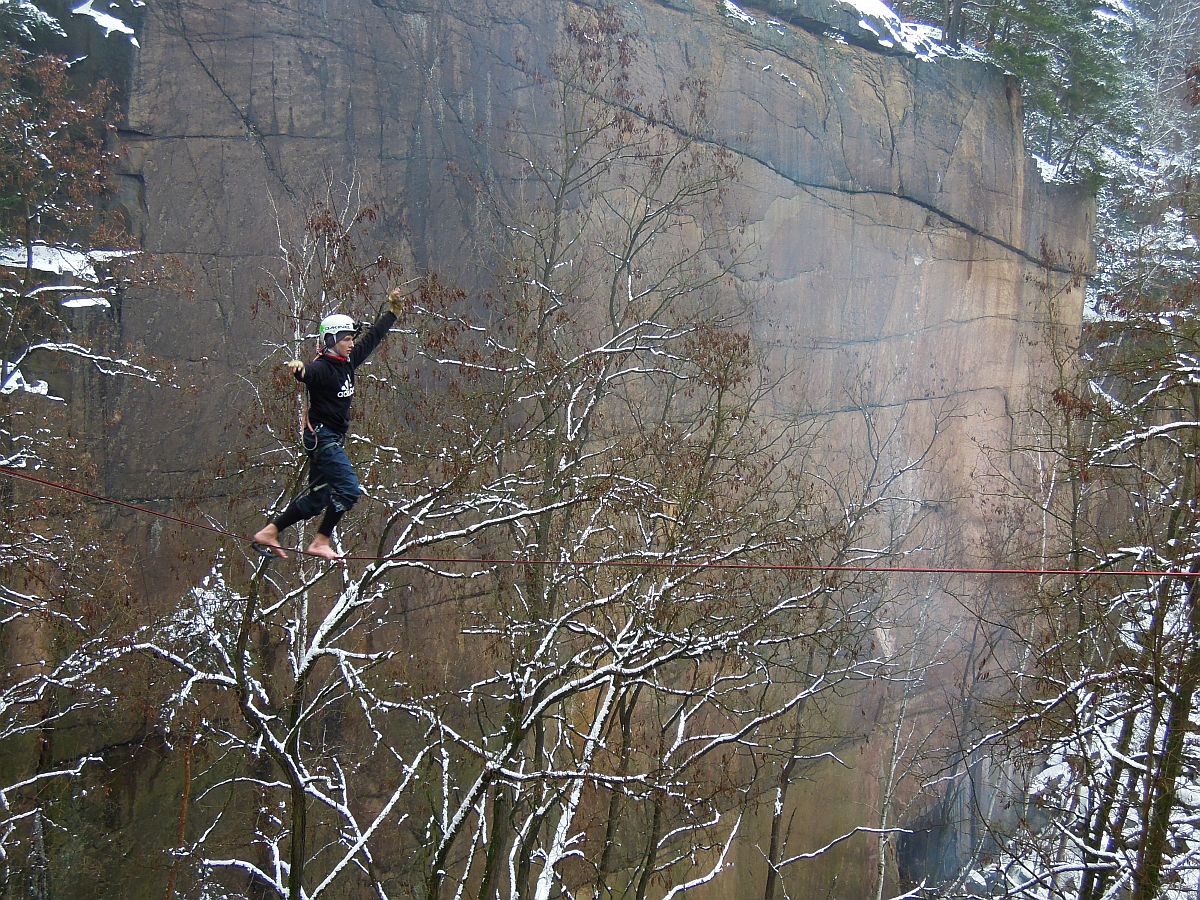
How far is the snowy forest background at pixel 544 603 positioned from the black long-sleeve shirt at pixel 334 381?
120 centimetres

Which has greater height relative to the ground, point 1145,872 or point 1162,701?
point 1162,701

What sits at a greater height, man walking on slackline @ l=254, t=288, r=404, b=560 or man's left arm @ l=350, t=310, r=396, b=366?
man's left arm @ l=350, t=310, r=396, b=366

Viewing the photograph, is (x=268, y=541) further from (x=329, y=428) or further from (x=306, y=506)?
(x=329, y=428)

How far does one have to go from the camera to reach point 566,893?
369 inches

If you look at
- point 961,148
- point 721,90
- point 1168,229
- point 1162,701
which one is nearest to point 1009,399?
point 961,148

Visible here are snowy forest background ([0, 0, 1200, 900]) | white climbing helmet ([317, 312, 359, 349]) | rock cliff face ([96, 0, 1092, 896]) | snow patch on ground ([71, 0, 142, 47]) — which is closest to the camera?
white climbing helmet ([317, 312, 359, 349])

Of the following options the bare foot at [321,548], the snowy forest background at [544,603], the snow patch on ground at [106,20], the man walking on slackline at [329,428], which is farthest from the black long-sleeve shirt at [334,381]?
the snow patch on ground at [106,20]

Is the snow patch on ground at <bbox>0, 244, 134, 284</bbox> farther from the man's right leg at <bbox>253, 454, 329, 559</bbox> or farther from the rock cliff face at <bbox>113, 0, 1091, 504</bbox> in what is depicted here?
the man's right leg at <bbox>253, 454, 329, 559</bbox>

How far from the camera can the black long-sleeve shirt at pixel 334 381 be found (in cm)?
651

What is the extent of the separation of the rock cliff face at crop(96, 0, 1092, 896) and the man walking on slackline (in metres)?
7.72

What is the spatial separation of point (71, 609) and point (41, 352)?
154 inches

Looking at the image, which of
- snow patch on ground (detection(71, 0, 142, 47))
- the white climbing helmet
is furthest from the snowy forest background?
the white climbing helmet

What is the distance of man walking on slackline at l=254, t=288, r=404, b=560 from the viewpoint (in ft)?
21.4

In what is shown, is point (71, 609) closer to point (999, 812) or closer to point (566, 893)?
point (566, 893)
